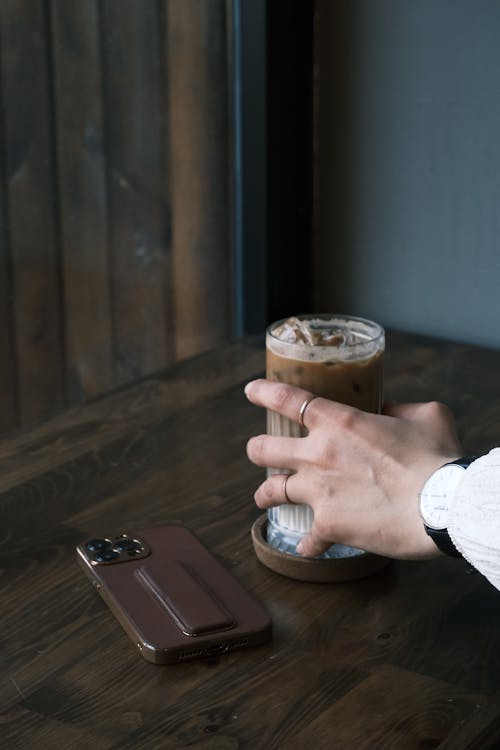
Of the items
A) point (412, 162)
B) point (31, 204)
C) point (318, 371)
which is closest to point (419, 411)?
point (318, 371)

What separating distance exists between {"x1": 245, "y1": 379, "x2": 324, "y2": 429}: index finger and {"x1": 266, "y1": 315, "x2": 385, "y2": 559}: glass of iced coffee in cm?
2

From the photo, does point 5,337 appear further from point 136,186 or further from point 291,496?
point 291,496

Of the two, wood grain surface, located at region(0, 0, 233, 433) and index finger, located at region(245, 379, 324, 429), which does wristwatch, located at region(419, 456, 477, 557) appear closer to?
index finger, located at region(245, 379, 324, 429)

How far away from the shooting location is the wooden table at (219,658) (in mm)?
829

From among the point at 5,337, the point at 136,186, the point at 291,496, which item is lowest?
the point at 5,337

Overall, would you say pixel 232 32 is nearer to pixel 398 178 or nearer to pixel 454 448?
pixel 398 178

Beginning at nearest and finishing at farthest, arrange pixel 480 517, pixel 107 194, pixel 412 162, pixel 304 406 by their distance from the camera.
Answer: pixel 480 517
pixel 304 406
pixel 412 162
pixel 107 194

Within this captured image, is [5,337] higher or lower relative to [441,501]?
lower

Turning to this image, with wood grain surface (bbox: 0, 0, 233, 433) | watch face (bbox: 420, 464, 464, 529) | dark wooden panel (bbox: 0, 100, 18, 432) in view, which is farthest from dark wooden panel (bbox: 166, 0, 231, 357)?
watch face (bbox: 420, 464, 464, 529)

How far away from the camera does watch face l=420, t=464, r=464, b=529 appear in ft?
3.00

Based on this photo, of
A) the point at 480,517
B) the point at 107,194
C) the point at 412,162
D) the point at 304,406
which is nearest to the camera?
the point at 480,517

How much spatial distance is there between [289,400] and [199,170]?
1.13 meters

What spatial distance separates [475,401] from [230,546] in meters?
0.56

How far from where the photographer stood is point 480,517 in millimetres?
886
